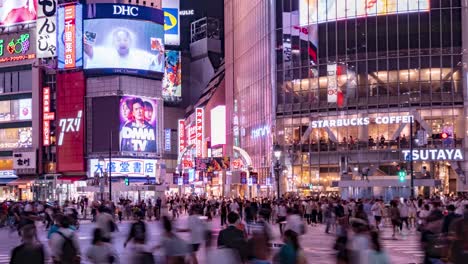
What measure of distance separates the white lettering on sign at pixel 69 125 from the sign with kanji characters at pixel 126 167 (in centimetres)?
460

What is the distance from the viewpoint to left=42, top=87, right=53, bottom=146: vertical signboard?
9850cm

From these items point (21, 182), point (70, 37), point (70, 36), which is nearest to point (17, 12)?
point (70, 37)

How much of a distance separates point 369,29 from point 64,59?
41.1 meters

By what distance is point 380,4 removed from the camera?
73125mm

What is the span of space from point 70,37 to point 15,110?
13.0m

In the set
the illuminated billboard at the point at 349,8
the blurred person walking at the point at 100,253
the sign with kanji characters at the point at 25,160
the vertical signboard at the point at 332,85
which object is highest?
the illuminated billboard at the point at 349,8

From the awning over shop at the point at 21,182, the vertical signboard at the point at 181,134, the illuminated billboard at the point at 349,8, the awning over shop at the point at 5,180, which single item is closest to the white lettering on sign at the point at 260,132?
the illuminated billboard at the point at 349,8

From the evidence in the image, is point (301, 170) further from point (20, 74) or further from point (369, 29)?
point (20, 74)

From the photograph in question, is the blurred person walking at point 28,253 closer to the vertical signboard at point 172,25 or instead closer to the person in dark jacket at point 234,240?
the person in dark jacket at point 234,240

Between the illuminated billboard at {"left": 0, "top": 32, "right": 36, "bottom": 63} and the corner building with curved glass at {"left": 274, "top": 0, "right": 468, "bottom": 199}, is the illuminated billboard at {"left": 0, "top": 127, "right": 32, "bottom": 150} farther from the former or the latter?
the corner building with curved glass at {"left": 274, "top": 0, "right": 468, "bottom": 199}

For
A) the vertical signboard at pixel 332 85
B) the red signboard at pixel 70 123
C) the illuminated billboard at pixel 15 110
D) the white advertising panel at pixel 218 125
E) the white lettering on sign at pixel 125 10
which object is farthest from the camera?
the white advertising panel at pixel 218 125

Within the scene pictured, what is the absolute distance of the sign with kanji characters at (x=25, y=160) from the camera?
325 ft

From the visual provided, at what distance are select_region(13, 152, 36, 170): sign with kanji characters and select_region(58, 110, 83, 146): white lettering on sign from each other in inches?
164

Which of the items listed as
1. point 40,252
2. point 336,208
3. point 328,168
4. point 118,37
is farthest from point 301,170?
point 40,252
